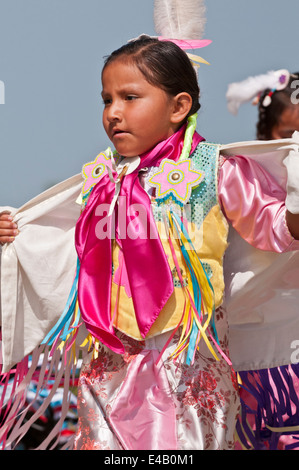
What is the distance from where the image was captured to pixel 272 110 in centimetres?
297

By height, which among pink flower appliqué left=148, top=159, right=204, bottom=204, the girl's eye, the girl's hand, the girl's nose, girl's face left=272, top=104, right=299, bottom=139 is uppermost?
the girl's eye

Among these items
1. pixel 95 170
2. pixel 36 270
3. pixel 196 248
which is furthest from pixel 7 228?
pixel 196 248

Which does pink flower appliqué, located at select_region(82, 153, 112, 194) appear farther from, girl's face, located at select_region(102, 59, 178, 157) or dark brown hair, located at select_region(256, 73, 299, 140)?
dark brown hair, located at select_region(256, 73, 299, 140)

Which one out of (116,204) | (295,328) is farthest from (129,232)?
(295,328)

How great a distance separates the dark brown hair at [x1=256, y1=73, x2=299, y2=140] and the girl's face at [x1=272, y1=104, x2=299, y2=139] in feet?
Answer: 0.05

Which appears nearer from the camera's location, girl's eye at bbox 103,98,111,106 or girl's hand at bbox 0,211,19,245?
girl's eye at bbox 103,98,111,106

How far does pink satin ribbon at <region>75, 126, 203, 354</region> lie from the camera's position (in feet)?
6.27

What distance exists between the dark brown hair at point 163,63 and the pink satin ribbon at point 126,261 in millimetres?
123

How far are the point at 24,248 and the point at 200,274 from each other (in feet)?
1.93

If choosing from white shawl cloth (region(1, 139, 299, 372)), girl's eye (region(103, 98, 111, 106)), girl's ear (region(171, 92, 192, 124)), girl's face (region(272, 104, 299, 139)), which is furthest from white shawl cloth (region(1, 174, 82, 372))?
girl's face (region(272, 104, 299, 139))

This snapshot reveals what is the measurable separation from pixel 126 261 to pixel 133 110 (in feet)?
1.32

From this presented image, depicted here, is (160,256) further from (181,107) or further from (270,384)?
(270,384)

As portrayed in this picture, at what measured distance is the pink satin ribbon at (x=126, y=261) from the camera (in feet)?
6.27

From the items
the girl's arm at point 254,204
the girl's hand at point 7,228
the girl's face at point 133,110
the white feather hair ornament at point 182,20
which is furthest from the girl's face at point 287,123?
the girl's hand at point 7,228
